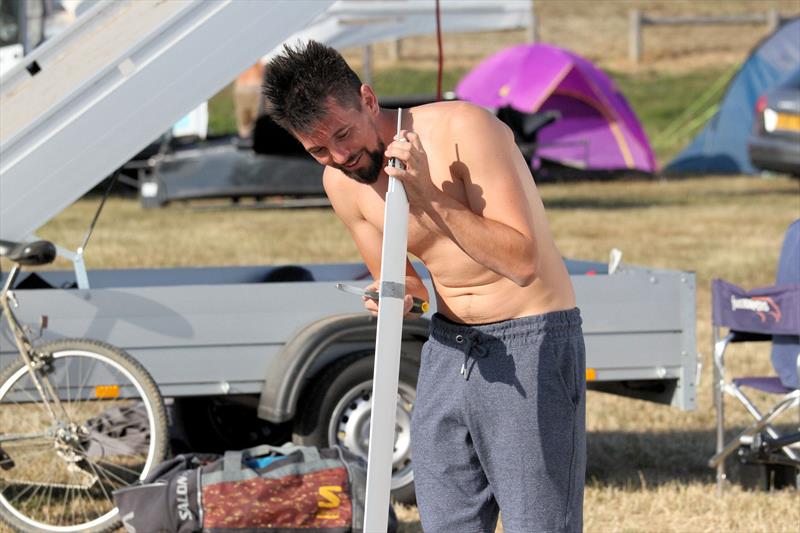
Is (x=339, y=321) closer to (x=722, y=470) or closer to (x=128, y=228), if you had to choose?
(x=722, y=470)

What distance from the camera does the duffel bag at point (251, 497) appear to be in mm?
4914

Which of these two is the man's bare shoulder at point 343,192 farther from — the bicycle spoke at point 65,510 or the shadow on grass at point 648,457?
the shadow on grass at point 648,457

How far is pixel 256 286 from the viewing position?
5355 millimetres

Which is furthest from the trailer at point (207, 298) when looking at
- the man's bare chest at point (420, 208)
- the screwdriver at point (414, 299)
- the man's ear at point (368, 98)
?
the man's ear at point (368, 98)

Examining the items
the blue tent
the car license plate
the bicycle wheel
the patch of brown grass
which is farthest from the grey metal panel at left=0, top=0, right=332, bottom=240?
the patch of brown grass

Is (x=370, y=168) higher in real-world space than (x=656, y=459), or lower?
higher

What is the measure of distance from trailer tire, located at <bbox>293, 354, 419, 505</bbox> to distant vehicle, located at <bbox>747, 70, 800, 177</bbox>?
10.8 m

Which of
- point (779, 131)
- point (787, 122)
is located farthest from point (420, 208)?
point (779, 131)

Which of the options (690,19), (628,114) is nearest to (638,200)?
(628,114)

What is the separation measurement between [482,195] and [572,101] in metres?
17.3

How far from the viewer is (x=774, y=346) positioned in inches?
233

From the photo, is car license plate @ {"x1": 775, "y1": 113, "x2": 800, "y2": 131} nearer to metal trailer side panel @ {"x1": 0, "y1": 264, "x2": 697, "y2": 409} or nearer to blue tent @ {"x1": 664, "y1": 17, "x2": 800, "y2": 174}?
blue tent @ {"x1": 664, "y1": 17, "x2": 800, "y2": 174}

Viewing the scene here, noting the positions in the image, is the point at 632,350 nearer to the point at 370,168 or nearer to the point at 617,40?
the point at 370,168

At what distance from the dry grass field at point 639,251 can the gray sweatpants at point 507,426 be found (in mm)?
1985
